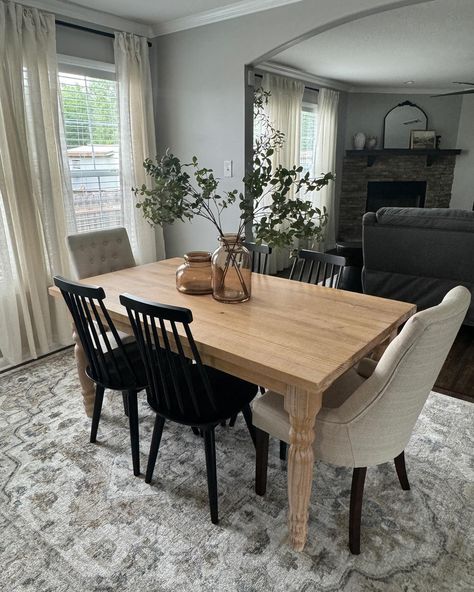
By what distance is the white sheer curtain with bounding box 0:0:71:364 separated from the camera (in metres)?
2.71

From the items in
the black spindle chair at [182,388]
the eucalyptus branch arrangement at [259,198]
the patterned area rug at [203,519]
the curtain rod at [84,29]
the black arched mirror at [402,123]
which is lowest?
the patterned area rug at [203,519]

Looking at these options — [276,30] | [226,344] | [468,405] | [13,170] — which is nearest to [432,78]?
[276,30]

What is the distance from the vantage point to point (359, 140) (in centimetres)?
679

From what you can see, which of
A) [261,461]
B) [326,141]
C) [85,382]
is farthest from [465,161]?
[85,382]

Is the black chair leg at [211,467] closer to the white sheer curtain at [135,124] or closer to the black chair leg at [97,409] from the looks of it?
the black chair leg at [97,409]

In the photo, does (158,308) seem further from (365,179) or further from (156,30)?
(365,179)

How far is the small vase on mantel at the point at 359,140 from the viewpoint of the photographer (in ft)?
22.2

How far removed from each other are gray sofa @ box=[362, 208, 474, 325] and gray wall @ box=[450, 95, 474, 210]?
4404 millimetres

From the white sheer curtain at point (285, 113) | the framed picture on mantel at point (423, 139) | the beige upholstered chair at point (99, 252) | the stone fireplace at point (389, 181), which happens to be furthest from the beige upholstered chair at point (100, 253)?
the framed picture on mantel at point (423, 139)

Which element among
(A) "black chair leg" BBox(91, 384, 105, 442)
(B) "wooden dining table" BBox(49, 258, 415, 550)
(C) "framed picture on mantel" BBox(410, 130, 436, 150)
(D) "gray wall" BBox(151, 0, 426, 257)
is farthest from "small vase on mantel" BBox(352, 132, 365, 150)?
(A) "black chair leg" BBox(91, 384, 105, 442)

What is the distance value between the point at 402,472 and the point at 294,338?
850mm

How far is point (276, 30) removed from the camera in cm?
281

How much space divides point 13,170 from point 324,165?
451 cm

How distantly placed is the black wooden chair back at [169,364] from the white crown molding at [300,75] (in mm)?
3720
